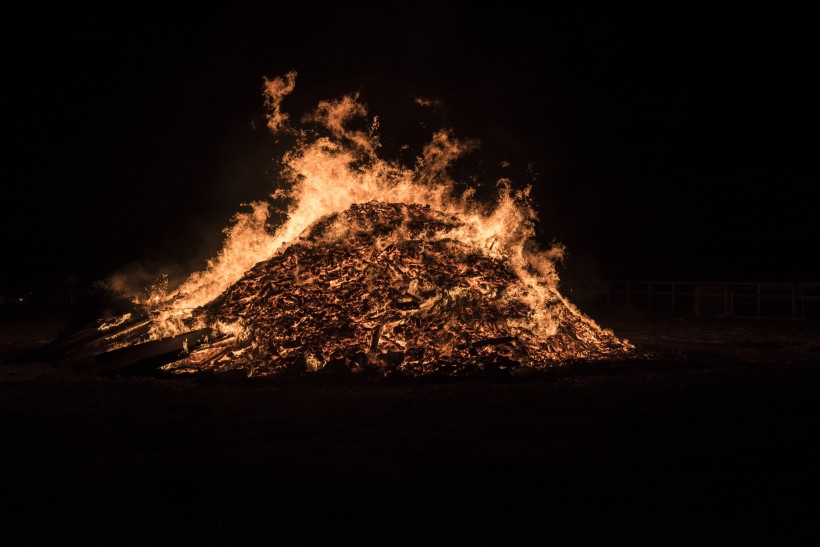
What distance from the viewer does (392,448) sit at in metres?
7.19

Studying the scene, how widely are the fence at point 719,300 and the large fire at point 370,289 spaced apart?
1123 cm

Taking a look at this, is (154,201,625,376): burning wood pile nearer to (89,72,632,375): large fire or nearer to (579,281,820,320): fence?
(89,72,632,375): large fire

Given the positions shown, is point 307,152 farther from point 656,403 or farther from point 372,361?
point 656,403

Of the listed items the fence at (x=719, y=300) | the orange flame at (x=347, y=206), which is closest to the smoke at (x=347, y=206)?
Result: the orange flame at (x=347, y=206)

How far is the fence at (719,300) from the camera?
26109 millimetres

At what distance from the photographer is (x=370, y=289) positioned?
14484 mm

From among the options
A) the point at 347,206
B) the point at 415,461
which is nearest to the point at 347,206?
the point at 347,206

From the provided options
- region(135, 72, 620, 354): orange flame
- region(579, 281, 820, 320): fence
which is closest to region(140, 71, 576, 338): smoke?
region(135, 72, 620, 354): orange flame

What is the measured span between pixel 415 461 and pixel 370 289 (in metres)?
8.00

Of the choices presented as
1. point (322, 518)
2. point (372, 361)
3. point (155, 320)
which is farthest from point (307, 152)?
point (322, 518)

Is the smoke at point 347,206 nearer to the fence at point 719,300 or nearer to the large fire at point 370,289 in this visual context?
the large fire at point 370,289

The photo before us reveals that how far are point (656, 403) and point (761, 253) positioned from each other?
4617 cm

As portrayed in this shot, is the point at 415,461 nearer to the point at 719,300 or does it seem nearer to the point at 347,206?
the point at 347,206

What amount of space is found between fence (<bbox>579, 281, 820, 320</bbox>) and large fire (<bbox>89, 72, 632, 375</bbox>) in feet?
36.8
